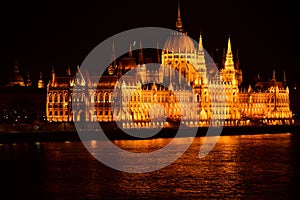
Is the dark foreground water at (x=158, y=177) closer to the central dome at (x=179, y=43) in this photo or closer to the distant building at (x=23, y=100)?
the distant building at (x=23, y=100)

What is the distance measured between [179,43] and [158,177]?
187 ft

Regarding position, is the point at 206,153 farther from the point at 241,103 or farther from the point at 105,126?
the point at 241,103

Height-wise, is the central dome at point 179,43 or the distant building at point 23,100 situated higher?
the central dome at point 179,43

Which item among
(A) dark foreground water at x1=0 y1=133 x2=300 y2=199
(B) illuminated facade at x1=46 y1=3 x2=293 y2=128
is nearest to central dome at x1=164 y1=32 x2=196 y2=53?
(B) illuminated facade at x1=46 y1=3 x2=293 y2=128

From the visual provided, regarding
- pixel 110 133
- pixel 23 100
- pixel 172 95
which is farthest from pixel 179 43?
pixel 110 133

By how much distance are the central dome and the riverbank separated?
1396 centimetres

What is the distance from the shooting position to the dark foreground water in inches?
1235

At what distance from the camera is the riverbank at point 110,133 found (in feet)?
203

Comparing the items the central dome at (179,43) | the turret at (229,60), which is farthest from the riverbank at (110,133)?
the central dome at (179,43)

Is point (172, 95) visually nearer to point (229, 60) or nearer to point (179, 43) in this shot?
point (179, 43)

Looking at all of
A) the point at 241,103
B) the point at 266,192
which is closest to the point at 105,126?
the point at 241,103

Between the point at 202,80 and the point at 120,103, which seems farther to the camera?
the point at 202,80

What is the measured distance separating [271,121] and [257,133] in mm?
13981

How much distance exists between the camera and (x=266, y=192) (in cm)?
3144
